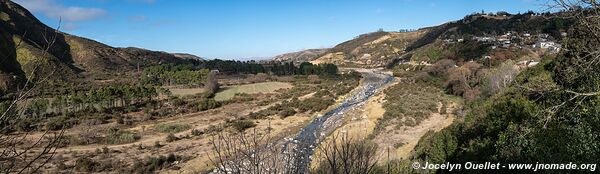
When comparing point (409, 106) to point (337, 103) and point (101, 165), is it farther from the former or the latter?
point (101, 165)

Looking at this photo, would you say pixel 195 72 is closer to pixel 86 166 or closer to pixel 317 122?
pixel 317 122

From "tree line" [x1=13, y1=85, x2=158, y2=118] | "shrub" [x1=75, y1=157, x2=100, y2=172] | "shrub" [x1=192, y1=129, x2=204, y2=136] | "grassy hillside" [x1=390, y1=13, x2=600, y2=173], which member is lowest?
"shrub" [x1=192, y1=129, x2=204, y2=136]

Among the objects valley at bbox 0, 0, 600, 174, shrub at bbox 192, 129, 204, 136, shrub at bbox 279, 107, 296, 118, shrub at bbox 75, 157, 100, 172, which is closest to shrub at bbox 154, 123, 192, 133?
valley at bbox 0, 0, 600, 174

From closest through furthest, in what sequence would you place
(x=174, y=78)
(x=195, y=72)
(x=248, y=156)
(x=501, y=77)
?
(x=248, y=156) → (x=501, y=77) → (x=174, y=78) → (x=195, y=72)

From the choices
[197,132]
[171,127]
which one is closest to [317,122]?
[197,132]

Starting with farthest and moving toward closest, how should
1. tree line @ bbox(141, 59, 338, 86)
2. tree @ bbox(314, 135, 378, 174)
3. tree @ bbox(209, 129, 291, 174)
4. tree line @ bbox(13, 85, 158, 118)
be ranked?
tree line @ bbox(141, 59, 338, 86)
tree line @ bbox(13, 85, 158, 118)
tree @ bbox(209, 129, 291, 174)
tree @ bbox(314, 135, 378, 174)

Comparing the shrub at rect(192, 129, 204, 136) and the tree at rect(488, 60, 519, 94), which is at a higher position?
the tree at rect(488, 60, 519, 94)

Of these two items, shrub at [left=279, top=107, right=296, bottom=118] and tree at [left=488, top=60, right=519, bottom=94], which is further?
shrub at [left=279, top=107, right=296, bottom=118]

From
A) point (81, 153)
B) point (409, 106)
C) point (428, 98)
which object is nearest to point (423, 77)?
point (428, 98)

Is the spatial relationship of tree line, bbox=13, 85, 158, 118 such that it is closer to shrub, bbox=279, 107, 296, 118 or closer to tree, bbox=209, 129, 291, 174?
shrub, bbox=279, 107, 296, 118

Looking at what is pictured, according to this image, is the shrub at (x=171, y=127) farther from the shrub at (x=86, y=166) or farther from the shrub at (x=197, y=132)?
the shrub at (x=86, y=166)

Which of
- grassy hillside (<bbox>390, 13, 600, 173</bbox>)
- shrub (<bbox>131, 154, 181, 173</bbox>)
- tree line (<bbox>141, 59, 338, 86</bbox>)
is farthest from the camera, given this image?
tree line (<bbox>141, 59, 338, 86</bbox>)

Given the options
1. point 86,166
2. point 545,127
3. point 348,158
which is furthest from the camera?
point 86,166

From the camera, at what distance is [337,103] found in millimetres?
55094
